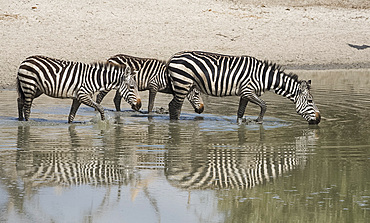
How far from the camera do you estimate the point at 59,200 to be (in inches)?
211

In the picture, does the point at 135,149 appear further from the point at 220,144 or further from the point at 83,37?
the point at 83,37

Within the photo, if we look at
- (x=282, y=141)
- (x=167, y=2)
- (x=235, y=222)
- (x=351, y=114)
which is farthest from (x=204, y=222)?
(x=167, y=2)

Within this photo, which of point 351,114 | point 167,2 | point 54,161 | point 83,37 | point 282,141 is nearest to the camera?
point 54,161

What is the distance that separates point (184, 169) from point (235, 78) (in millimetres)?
4397

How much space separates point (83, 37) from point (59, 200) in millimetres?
16297

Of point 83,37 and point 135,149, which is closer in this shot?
point 135,149

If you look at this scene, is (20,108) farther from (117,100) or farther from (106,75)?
(117,100)

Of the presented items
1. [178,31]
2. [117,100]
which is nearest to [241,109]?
[117,100]

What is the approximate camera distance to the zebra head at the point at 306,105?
404 inches

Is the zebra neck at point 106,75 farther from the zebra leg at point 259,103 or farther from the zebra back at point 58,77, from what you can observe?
the zebra leg at point 259,103

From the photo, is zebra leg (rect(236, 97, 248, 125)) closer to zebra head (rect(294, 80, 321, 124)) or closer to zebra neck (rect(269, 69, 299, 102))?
zebra neck (rect(269, 69, 299, 102))

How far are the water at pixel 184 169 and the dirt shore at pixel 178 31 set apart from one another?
955 cm

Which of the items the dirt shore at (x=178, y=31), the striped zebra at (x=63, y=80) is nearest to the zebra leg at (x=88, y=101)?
the striped zebra at (x=63, y=80)

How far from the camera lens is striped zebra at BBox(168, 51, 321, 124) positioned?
1071 cm
